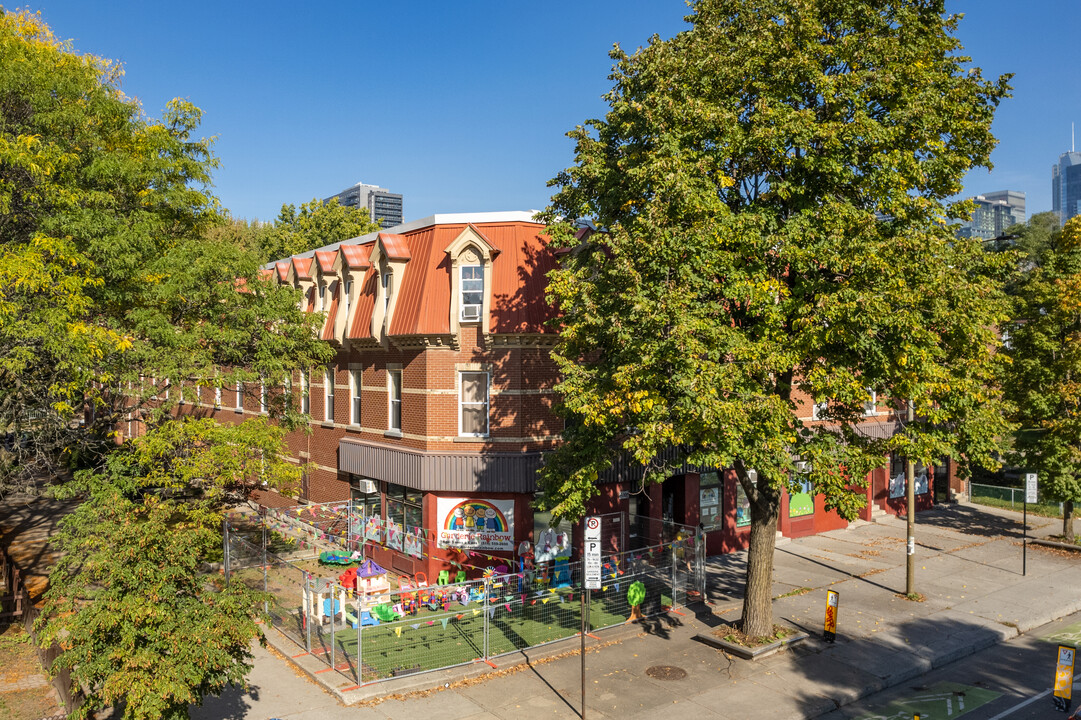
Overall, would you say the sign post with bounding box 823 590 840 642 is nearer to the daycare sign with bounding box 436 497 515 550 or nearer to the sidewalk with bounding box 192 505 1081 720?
the sidewalk with bounding box 192 505 1081 720

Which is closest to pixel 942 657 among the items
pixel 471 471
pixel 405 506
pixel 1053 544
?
pixel 471 471

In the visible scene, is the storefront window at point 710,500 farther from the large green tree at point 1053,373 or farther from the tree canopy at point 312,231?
the tree canopy at point 312,231

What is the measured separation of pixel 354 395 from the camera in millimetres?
25531

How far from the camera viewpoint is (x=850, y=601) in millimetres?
20406

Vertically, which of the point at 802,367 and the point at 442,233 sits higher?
the point at 442,233

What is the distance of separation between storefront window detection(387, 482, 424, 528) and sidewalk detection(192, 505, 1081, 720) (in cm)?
598

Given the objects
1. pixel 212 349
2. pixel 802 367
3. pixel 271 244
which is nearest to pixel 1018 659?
pixel 802 367

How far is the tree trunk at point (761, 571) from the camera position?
54.9 feet

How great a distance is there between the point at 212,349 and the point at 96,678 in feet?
35.6

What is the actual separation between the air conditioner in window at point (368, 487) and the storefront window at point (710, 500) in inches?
420

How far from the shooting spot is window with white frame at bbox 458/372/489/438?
70.5 ft

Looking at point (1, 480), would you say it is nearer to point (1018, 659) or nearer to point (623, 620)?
point (623, 620)

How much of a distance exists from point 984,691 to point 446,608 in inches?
455

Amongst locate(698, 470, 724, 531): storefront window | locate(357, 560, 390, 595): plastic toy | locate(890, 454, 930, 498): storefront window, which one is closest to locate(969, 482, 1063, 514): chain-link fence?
locate(890, 454, 930, 498): storefront window
